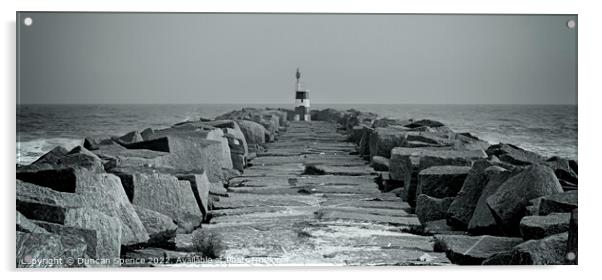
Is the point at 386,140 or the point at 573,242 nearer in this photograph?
the point at 573,242

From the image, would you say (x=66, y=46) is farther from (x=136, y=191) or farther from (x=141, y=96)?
(x=136, y=191)

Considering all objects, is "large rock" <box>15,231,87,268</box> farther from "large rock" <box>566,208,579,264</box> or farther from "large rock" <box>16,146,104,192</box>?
"large rock" <box>566,208,579,264</box>

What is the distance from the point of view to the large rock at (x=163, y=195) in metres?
4.21

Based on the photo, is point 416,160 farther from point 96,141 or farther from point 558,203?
point 96,141

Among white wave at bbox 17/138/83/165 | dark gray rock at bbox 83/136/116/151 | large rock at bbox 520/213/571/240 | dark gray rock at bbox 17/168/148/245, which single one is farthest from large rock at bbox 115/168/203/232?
large rock at bbox 520/213/571/240

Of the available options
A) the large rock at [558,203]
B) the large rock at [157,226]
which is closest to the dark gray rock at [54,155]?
the large rock at [157,226]

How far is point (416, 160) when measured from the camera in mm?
5219

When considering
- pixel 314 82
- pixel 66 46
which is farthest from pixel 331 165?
pixel 66 46

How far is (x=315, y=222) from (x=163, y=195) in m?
0.98

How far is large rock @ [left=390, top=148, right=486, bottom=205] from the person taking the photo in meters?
5.09

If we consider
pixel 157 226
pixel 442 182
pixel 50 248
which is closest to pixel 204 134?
pixel 157 226

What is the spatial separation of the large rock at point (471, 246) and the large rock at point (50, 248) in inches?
76.8

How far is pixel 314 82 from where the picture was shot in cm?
482

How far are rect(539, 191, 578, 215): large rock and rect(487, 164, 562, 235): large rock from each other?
60mm
